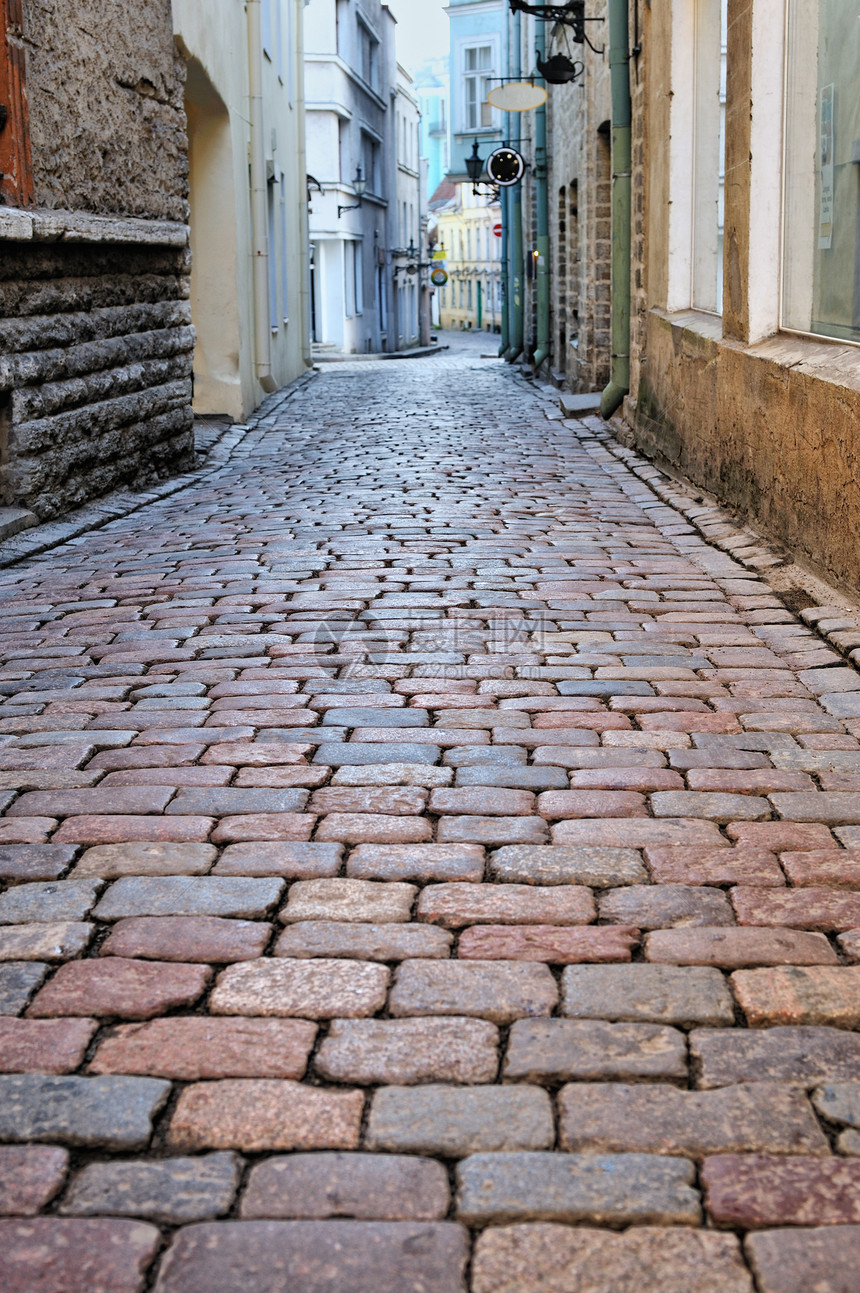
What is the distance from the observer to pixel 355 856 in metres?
3.18

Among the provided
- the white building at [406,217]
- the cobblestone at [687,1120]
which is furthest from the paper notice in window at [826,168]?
the white building at [406,217]

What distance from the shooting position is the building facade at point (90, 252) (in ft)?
23.6

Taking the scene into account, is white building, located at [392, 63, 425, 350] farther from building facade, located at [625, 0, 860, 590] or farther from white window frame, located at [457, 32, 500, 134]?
building facade, located at [625, 0, 860, 590]

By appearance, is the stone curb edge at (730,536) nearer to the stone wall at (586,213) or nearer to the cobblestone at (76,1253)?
the stone wall at (586,213)

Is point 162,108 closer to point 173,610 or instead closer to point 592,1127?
point 173,610

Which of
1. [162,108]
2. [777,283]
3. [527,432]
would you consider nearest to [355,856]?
[777,283]

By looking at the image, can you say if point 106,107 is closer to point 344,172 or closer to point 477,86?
point 344,172

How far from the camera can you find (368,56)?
39.2 meters

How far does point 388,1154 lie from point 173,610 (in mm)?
3833

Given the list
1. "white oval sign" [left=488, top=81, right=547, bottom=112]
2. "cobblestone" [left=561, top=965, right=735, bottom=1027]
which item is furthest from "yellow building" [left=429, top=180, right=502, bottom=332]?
"cobblestone" [left=561, top=965, right=735, bottom=1027]

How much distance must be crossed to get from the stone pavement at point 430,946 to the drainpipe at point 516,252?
1787 cm

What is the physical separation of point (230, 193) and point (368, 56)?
2865 centimetres

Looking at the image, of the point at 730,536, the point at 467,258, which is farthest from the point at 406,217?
the point at 730,536

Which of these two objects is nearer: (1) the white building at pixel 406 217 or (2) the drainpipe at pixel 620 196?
(2) the drainpipe at pixel 620 196
